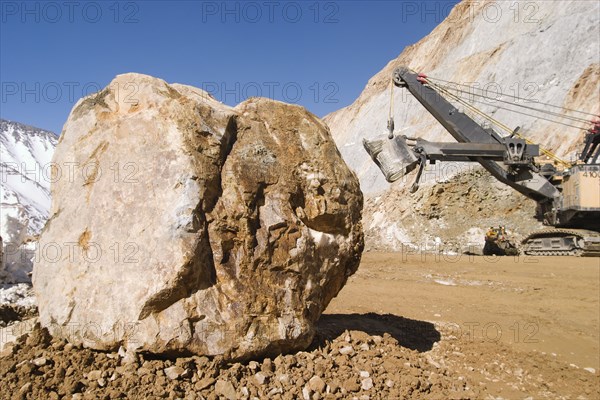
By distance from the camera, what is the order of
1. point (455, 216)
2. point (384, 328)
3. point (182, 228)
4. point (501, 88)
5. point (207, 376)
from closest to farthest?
point (207, 376) → point (182, 228) → point (384, 328) → point (455, 216) → point (501, 88)

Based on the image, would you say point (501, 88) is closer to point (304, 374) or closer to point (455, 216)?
point (455, 216)

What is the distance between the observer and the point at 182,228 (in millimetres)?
→ 3436

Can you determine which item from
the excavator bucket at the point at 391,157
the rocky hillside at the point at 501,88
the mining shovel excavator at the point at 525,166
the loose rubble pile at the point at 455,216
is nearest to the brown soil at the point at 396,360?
the excavator bucket at the point at 391,157

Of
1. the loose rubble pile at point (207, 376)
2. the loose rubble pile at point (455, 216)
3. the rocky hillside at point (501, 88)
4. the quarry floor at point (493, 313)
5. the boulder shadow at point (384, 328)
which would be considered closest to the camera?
the loose rubble pile at point (207, 376)

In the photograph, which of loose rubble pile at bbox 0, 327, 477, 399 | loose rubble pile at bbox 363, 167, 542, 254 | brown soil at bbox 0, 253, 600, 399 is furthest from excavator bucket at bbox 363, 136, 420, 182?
loose rubble pile at bbox 363, 167, 542, 254

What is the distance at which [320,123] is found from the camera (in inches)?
187

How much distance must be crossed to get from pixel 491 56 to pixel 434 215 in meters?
13.5

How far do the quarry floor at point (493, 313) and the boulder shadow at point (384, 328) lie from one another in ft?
0.05

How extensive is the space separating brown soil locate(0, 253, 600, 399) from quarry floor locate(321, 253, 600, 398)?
0.02 metres

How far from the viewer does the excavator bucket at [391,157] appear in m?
8.80

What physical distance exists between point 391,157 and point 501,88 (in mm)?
17621

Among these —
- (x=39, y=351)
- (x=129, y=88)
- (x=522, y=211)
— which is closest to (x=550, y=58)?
(x=522, y=211)

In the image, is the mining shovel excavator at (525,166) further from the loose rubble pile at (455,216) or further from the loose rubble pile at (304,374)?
the loose rubble pile at (304,374)

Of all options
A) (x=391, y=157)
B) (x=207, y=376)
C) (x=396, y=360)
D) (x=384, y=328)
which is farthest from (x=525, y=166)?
(x=207, y=376)
